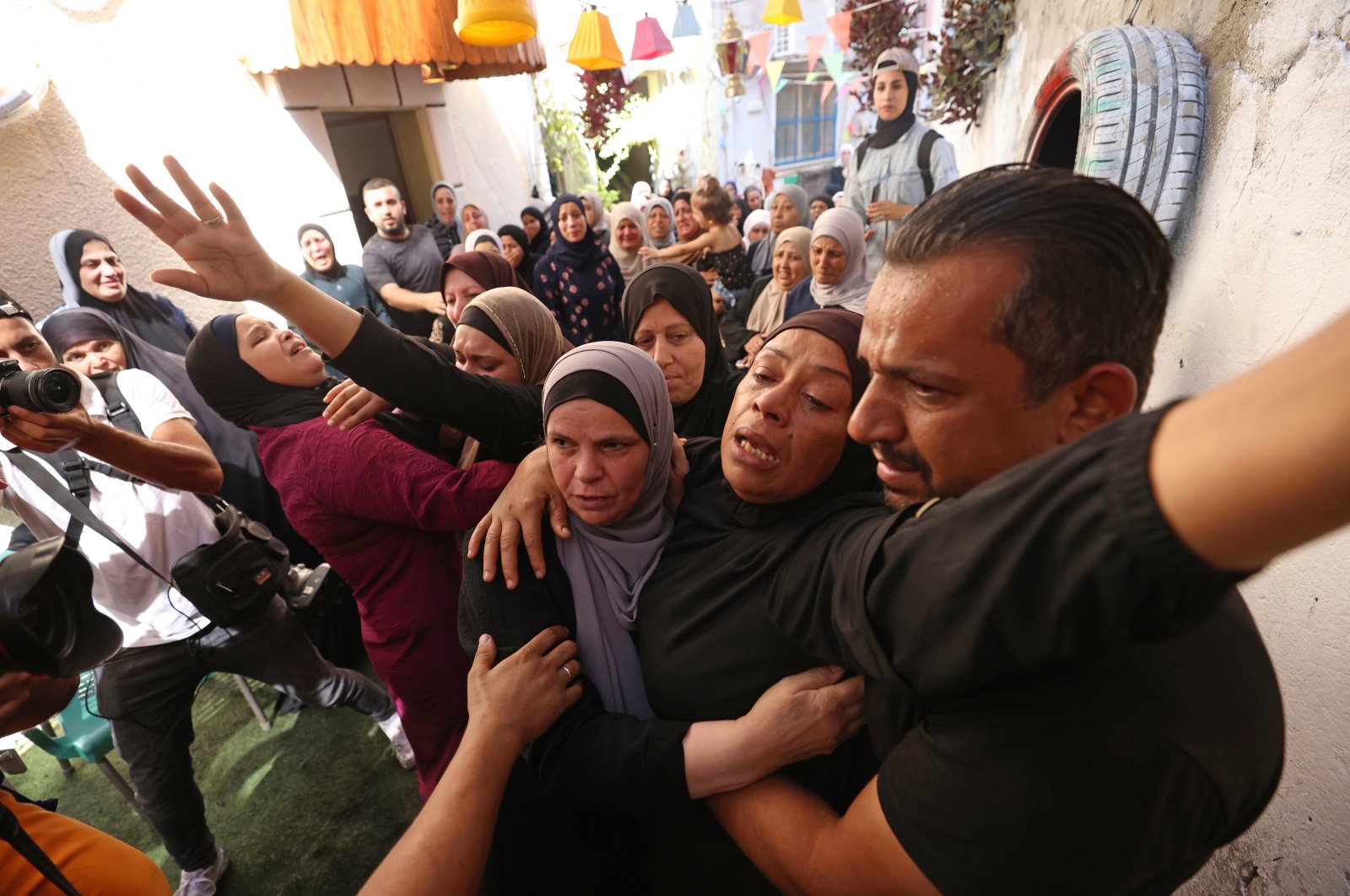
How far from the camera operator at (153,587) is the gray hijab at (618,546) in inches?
56.4

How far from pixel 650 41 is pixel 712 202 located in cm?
596

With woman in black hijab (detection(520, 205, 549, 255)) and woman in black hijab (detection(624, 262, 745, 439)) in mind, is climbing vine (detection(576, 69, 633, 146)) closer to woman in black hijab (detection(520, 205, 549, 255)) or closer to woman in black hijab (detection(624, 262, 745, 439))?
woman in black hijab (detection(520, 205, 549, 255))

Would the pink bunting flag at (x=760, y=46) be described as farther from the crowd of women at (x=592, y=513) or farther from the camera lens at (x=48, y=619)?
the camera lens at (x=48, y=619)

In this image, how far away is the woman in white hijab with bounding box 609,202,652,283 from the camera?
5523 mm

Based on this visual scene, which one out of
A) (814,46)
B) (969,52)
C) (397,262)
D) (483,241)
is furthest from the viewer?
(814,46)

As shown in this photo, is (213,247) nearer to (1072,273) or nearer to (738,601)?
(738,601)

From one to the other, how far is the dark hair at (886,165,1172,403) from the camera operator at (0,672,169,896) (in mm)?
1687

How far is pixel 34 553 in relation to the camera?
108 centimetres

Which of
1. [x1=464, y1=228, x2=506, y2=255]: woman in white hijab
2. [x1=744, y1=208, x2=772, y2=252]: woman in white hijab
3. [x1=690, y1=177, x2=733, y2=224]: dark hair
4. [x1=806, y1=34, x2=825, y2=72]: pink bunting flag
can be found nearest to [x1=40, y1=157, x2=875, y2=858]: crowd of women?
[x1=464, y1=228, x2=506, y2=255]: woman in white hijab

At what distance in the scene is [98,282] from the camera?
11.0 ft

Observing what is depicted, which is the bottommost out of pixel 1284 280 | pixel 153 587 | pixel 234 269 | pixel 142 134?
pixel 153 587

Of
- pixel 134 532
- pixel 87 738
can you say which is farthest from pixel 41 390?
pixel 87 738

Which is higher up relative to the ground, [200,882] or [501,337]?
[501,337]

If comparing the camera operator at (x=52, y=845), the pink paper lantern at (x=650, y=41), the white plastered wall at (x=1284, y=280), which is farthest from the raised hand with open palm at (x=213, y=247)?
the pink paper lantern at (x=650, y=41)
